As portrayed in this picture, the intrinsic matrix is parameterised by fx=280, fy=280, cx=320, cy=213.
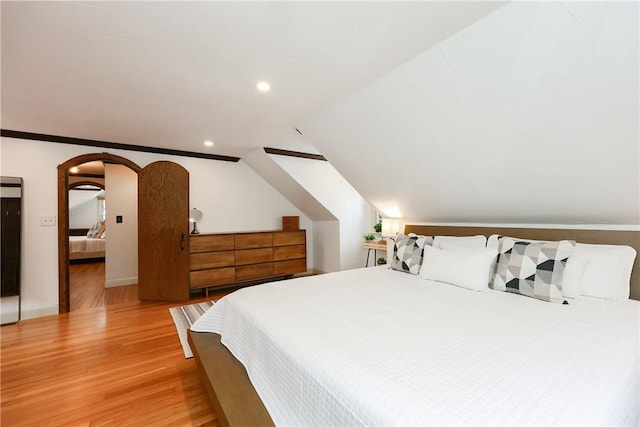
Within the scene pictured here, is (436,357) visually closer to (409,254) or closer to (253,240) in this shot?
(409,254)

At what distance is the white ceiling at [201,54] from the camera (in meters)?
1.38

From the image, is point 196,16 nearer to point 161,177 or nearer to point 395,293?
point 395,293

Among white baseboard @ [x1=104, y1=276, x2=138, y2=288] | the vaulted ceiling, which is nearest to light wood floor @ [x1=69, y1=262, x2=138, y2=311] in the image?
white baseboard @ [x1=104, y1=276, x2=138, y2=288]

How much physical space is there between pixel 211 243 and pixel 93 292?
6.79 ft

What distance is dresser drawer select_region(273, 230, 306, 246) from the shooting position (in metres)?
4.59

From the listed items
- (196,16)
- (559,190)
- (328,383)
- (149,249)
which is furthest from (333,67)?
(149,249)

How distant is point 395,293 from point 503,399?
1.19 meters

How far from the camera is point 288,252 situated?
4.70 m

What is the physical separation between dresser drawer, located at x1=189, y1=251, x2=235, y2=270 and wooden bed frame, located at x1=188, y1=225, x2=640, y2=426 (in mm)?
1914

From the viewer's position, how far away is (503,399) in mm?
882

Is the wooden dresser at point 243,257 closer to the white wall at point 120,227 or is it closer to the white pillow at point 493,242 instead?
the white wall at point 120,227

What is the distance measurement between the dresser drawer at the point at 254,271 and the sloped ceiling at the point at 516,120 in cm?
232

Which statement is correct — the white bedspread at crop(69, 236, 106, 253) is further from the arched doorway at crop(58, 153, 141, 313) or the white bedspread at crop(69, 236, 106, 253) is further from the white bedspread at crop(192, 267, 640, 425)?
the white bedspread at crop(192, 267, 640, 425)

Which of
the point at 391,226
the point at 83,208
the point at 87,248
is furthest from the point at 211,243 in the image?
the point at 83,208
